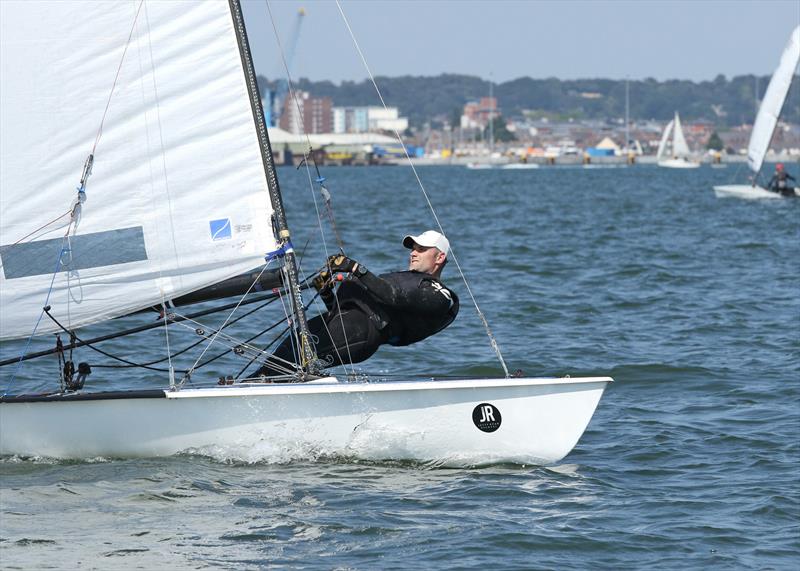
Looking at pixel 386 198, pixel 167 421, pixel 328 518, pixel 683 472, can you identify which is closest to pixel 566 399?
pixel 683 472

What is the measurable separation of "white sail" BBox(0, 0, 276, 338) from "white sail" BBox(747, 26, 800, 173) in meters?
30.3

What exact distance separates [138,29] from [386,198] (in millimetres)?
36208

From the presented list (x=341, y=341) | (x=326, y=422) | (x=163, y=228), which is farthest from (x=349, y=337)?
(x=163, y=228)

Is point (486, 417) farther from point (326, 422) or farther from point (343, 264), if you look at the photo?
point (343, 264)

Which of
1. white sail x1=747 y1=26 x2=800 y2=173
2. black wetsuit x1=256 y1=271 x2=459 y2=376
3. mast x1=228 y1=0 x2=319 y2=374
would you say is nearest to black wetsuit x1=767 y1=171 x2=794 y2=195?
white sail x1=747 y1=26 x2=800 y2=173

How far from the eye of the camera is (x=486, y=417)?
21.4 ft

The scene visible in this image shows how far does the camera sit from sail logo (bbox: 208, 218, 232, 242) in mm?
6699

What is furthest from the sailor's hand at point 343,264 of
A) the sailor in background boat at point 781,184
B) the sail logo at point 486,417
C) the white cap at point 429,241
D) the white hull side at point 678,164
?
the white hull side at point 678,164

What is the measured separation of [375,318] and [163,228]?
1.13 meters

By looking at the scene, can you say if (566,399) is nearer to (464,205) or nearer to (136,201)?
(136,201)

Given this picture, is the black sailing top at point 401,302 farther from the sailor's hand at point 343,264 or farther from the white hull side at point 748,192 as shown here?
the white hull side at point 748,192

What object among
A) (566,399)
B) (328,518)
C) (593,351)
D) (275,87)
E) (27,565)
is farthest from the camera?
(275,87)

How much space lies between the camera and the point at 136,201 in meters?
6.73

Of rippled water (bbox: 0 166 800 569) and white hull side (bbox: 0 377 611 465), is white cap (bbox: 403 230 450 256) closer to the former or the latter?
white hull side (bbox: 0 377 611 465)
